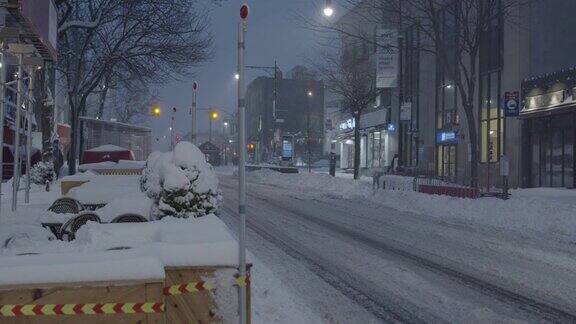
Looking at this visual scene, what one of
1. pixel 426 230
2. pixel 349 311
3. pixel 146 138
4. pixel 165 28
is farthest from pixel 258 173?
pixel 349 311

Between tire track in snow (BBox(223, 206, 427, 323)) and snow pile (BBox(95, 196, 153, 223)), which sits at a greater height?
snow pile (BBox(95, 196, 153, 223))

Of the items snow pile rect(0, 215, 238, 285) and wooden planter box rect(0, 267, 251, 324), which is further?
snow pile rect(0, 215, 238, 285)

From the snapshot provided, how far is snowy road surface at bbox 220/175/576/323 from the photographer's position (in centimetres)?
730

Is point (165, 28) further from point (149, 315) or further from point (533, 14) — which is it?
point (149, 315)

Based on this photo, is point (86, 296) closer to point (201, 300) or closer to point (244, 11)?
point (201, 300)

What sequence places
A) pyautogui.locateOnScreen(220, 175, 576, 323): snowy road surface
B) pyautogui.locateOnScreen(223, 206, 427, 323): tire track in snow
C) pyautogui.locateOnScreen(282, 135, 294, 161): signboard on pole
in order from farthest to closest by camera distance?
pyautogui.locateOnScreen(282, 135, 294, 161): signboard on pole → pyautogui.locateOnScreen(220, 175, 576, 323): snowy road surface → pyautogui.locateOnScreen(223, 206, 427, 323): tire track in snow

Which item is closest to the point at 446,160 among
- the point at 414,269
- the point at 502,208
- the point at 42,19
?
the point at 502,208

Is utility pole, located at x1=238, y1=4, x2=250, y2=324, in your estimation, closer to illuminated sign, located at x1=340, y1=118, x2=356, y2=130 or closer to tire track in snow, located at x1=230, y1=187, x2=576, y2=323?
Answer: tire track in snow, located at x1=230, y1=187, x2=576, y2=323

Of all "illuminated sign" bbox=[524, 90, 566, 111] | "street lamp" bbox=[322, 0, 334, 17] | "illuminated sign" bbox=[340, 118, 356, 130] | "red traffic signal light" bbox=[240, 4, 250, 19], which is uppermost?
"street lamp" bbox=[322, 0, 334, 17]

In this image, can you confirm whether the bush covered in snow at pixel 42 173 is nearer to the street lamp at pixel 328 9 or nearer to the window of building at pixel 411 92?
the street lamp at pixel 328 9

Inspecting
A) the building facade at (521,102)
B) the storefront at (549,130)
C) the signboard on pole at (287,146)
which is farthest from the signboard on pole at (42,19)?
the signboard on pole at (287,146)

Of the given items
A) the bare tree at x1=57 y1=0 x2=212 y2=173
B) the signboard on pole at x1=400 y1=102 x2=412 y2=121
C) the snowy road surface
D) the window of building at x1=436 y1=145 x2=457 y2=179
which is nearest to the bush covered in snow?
the bare tree at x1=57 y1=0 x2=212 y2=173

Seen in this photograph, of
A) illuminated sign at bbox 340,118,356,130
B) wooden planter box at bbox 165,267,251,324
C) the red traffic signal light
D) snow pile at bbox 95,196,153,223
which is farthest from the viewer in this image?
illuminated sign at bbox 340,118,356,130

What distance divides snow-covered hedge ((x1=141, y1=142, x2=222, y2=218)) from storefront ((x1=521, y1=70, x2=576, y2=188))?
19.2 meters
